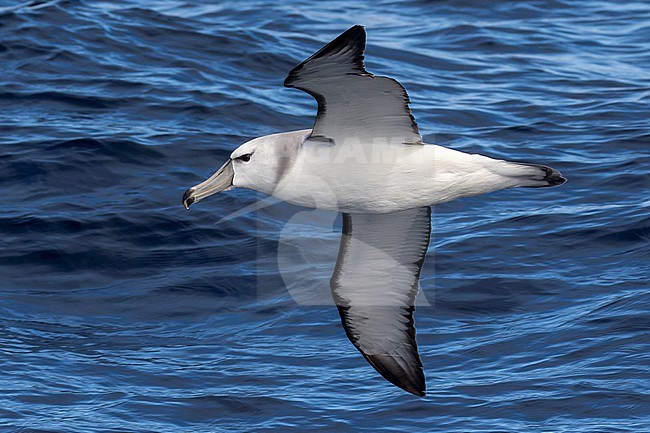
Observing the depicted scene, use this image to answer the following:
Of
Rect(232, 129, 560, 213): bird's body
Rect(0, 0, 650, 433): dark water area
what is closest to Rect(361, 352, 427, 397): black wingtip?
Rect(0, 0, 650, 433): dark water area

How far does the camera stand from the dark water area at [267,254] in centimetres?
966

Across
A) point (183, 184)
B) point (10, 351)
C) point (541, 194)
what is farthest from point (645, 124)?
point (10, 351)

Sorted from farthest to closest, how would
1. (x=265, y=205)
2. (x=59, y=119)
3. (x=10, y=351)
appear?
(x=59, y=119) < (x=265, y=205) < (x=10, y=351)

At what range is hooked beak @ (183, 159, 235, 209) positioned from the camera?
27.0 feet

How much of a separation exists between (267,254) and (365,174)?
13.9 ft

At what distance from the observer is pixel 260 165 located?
8047 mm

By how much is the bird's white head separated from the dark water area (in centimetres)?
222

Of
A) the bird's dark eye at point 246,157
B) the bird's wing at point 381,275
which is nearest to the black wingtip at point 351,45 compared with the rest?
the bird's dark eye at point 246,157

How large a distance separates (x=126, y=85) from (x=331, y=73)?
29.5 ft

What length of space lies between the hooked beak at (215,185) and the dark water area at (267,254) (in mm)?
2133

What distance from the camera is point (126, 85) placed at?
15641 millimetres

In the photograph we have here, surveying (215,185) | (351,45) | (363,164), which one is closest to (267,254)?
(215,185)

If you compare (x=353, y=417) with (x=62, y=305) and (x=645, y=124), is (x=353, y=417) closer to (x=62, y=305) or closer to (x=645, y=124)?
(x=62, y=305)

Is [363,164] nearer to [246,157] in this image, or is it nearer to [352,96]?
[352,96]
